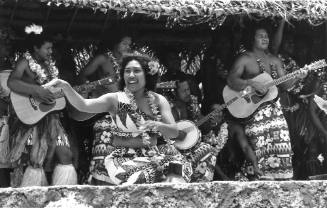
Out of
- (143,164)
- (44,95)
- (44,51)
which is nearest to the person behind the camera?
(143,164)

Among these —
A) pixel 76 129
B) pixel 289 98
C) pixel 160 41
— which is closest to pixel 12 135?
pixel 76 129

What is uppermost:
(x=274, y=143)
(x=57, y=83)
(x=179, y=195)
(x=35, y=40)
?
(x=35, y=40)

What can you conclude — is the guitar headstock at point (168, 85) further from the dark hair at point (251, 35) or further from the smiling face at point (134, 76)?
the smiling face at point (134, 76)

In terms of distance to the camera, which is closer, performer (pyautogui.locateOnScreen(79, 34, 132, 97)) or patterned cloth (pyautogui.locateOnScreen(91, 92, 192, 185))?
patterned cloth (pyautogui.locateOnScreen(91, 92, 192, 185))

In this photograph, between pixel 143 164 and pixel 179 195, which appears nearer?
pixel 179 195

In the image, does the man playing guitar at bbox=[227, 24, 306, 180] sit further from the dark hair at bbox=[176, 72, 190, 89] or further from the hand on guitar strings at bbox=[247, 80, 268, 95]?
the dark hair at bbox=[176, 72, 190, 89]

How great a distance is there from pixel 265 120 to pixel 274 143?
0.75ft

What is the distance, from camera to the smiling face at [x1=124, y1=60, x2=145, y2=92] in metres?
6.30

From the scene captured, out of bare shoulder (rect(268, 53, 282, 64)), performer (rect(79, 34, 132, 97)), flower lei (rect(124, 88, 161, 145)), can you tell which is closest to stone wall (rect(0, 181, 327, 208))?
flower lei (rect(124, 88, 161, 145))

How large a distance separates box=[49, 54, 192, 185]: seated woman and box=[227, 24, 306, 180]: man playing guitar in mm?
2286

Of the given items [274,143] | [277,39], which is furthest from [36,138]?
[277,39]

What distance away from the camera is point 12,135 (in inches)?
311

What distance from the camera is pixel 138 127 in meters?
6.19

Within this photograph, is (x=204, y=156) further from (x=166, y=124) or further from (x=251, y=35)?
(x=166, y=124)
